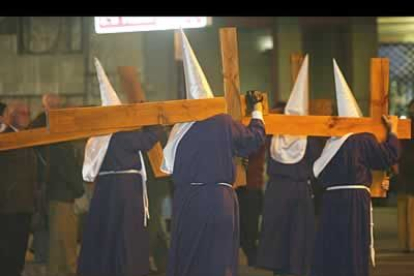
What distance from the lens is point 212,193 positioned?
769 cm

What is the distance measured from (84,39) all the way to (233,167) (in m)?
1.59

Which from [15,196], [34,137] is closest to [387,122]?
[34,137]

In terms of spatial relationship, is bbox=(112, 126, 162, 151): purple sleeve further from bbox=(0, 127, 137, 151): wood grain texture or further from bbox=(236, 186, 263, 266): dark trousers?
bbox=(236, 186, 263, 266): dark trousers

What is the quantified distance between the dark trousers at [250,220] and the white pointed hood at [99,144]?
129 centimetres

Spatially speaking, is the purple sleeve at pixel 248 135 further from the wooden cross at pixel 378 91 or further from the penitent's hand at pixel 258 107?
the wooden cross at pixel 378 91

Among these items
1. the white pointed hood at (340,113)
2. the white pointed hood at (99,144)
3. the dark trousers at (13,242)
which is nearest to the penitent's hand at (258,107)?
the white pointed hood at (340,113)

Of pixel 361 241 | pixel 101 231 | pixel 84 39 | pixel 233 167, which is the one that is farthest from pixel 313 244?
pixel 84 39

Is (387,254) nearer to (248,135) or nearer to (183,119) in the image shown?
(248,135)

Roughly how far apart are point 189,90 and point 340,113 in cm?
121

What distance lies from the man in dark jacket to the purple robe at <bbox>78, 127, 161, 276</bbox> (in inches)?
20.9

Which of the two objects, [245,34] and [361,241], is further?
[245,34]

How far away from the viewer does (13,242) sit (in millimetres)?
8414

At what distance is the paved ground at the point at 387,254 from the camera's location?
333 inches
